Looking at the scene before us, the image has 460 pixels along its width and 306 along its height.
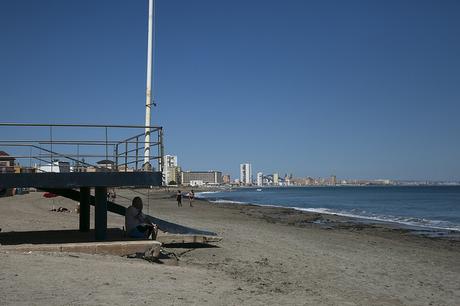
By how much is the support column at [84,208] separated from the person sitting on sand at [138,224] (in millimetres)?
2383

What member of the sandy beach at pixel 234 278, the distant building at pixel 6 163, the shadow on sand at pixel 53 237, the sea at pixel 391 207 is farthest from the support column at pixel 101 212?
the sea at pixel 391 207

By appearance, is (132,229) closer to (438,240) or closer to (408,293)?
(408,293)

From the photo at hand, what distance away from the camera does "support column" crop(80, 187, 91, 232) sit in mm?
16141

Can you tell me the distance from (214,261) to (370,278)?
12.8ft

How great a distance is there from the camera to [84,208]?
1650cm

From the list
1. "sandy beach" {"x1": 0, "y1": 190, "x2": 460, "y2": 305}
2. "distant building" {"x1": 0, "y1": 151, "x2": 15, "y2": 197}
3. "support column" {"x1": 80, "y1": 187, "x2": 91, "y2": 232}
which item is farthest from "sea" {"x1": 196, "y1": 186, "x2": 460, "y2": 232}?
"distant building" {"x1": 0, "y1": 151, "x2": 15, "y2": 197}

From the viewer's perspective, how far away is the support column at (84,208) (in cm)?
1614

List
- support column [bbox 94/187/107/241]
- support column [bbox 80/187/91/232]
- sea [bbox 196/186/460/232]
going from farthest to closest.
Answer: sea [bbox 196/186/460/232] < support column [bbox 80/187/91/232] < support column [bbox 94/187/107/241]

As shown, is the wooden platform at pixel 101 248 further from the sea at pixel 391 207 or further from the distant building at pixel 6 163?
the sea at pixel 391 207

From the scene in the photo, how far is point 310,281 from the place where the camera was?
1152 centimetres

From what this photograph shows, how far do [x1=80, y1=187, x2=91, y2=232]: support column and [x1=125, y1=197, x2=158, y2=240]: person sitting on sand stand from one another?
2383mm

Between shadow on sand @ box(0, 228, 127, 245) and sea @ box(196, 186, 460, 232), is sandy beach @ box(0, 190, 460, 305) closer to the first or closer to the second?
shadow on sand @ box(0, 228, 127, 245)

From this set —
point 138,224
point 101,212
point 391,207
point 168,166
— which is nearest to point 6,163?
point 101,212

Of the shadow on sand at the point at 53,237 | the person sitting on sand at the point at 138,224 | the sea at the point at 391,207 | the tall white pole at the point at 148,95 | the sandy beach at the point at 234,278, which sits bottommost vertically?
the sea at the point at 391,207
